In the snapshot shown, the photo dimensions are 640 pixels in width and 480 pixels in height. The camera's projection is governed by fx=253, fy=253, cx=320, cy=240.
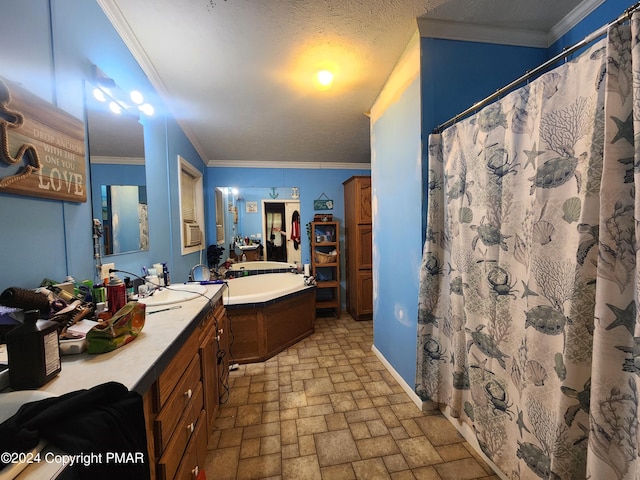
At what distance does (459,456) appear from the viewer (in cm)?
143

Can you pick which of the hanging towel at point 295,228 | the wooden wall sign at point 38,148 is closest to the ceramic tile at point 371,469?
the wooden wall sign at point 38,148

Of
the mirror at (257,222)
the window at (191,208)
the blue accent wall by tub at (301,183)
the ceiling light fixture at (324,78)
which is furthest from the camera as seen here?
the blue accent wall by tub at (301,183)

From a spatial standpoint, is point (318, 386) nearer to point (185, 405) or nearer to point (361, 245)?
point (185, 405)

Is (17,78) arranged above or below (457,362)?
above

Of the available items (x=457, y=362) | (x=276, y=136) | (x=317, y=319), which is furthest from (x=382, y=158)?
(x=317, y=319)

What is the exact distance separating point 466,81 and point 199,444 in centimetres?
264

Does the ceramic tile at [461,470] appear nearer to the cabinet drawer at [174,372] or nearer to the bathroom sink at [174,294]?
the cabinet drawer at [174,372]

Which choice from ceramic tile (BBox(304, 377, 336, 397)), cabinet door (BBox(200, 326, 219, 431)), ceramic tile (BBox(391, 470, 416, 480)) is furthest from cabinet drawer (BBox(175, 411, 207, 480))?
ceramic tile (BBox(391, 470, 416, 480))

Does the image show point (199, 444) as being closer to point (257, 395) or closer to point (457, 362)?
point (257, 395)

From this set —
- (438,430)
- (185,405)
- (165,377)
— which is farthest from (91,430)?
(438,430)

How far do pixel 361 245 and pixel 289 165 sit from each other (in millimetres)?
1684

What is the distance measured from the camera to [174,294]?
1.64 m

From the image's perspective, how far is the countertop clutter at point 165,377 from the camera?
0.69 m

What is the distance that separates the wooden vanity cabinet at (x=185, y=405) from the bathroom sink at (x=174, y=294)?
0.53ft
